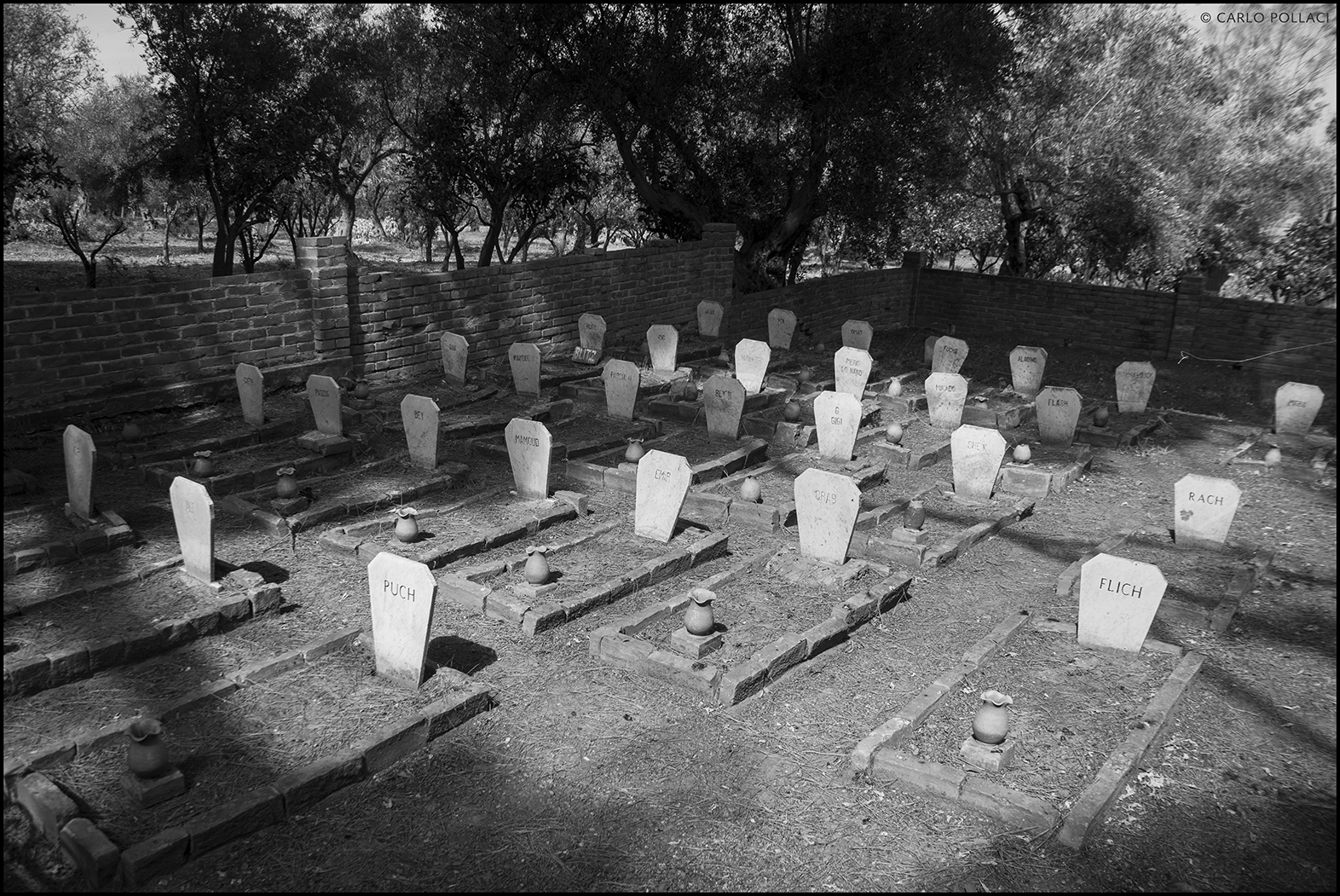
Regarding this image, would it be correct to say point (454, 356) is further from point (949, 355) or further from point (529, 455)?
point (949, 355)

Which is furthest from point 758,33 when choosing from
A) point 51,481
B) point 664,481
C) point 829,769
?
point 829,769

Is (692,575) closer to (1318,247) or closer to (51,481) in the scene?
(51,481)

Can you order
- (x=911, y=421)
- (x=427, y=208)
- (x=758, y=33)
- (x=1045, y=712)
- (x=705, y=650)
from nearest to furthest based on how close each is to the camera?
(x=1045, y=712), (x=705, y=650), (x=911, y=421), (x=758, y=33), (x=427, y=208)

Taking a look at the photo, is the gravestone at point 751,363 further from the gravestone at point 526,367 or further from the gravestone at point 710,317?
the gravestone at point 710,317

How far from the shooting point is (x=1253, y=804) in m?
5.22

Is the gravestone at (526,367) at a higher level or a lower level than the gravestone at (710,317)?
lower

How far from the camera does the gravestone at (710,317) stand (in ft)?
58.0

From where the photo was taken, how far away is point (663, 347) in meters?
14.7

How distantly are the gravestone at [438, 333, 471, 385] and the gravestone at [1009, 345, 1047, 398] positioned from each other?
27.5 feet

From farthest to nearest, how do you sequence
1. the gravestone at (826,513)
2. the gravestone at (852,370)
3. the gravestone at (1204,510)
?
the gravestone at (852,370) < the gravestone at (1204,510) < the gravestone at (826,513)

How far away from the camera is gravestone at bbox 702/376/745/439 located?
11.9 m

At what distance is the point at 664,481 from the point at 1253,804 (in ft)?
16.1

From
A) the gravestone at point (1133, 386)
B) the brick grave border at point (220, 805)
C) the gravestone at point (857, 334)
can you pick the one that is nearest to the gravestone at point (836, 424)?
the gravestone at point (1133, 386)

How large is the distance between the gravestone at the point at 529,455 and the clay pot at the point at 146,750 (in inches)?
185
